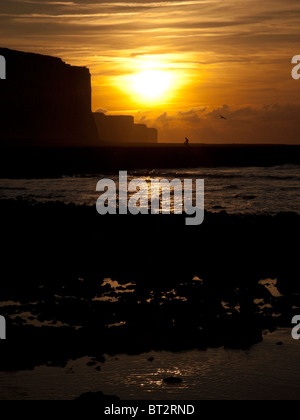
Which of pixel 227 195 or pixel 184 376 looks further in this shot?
pixel 227 195

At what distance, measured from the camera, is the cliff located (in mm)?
145875

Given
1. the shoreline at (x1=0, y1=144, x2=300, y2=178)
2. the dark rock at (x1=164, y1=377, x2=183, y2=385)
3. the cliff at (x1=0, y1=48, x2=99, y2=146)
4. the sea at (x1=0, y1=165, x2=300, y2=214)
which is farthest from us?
the cliff at (x1=0, y1=48, x2=99, y2=146)

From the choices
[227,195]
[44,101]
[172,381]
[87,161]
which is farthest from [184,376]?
[44,101]

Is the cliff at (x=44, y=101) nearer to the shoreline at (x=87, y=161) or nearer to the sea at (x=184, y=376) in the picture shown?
the shoreline at (x=87, y=161)

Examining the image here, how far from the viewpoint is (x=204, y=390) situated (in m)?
9.43

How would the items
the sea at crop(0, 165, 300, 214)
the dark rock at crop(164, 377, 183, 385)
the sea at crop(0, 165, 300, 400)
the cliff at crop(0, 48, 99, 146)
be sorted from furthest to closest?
the cliff at crop(0, 48, 99, 146) < the sea at crop(0, 165, 300, 214) < the dark rock at crop(164, 377, 183, 385) < the sea at crop(0, 165, 300, 400)

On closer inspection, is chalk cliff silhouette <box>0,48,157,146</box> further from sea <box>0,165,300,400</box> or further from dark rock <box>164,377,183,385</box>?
dark rock <box>164,377,183,385</box>

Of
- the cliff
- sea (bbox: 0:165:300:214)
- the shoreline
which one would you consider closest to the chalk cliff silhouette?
the cliff

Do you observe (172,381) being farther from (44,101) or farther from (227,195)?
(44,101)

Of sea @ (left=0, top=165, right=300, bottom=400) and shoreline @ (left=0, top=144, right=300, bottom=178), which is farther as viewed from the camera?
shoreline @ (left=0, top=144, right=300, bottom=178)

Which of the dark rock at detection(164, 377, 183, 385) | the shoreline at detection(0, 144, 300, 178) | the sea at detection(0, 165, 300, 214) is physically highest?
the shoreline at detection(0, 144, 300, 178)

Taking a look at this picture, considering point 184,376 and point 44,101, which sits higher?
point 44,101

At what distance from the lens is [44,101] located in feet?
504
